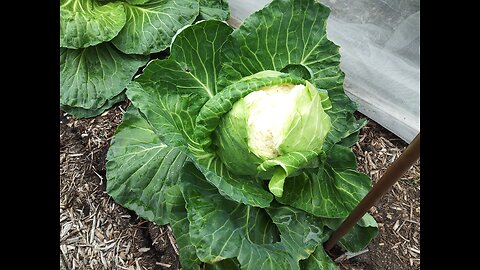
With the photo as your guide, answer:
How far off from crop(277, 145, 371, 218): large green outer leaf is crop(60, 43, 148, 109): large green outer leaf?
88cm

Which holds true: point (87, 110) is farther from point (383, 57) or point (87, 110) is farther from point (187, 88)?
point (383, 57)

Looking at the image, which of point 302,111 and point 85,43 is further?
point 85,43

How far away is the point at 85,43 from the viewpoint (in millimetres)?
1979

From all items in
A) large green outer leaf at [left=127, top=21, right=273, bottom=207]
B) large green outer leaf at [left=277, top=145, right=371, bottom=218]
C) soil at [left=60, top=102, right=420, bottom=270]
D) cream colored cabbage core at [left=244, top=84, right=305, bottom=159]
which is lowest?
soil at [left=60, top=102, right=420, bottom=270]

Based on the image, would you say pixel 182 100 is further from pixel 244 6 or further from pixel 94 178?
pixel 244 6

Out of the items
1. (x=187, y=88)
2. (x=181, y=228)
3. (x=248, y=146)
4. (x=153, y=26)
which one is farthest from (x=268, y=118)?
(x=153, y=26)

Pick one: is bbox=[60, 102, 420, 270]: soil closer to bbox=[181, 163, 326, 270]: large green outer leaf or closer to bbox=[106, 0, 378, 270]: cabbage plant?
bbox=[106, 0, 378, 270]: cabbage plant

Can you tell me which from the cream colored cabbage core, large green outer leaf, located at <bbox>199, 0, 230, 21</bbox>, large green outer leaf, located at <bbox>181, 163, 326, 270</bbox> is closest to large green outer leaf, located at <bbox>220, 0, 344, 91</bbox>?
the cream colored cabbage core

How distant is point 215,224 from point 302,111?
400mm

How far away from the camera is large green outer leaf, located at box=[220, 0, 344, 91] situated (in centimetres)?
156

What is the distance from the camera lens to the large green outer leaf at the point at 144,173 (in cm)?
168

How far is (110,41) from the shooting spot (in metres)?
2.11

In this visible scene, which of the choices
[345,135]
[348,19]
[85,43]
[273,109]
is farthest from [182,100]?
[348,19]

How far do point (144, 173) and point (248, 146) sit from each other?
46cm
